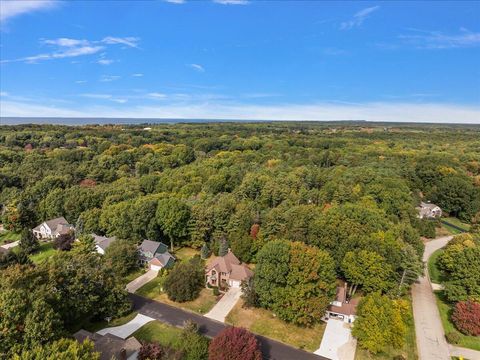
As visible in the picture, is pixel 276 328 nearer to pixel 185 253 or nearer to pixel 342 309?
pixel 342 309

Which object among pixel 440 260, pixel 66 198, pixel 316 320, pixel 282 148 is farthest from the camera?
pixel 282 148

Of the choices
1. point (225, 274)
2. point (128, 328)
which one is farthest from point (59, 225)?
point (225, 274)

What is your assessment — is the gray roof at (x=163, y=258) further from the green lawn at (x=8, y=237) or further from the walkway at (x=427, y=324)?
the walkway at (x=427, y=324)

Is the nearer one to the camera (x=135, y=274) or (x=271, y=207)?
(x=135, y=274)

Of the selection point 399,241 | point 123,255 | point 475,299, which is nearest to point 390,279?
point 399,241

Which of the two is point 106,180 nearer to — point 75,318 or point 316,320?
point 75,318

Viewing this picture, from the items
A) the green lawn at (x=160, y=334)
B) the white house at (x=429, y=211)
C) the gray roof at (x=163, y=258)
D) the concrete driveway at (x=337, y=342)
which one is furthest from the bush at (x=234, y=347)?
the white house at (x=429, y=211)
